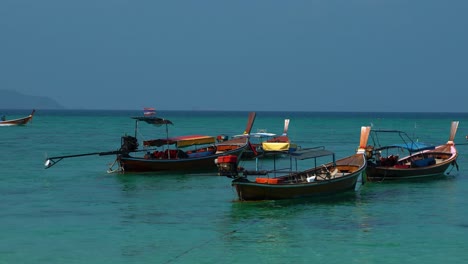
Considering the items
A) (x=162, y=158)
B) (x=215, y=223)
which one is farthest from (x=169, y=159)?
(x=215, y=223)

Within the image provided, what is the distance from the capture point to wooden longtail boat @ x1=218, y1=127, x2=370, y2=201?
91.8 ft

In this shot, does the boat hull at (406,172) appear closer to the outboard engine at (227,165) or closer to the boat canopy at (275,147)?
the boat canopy at (275,147)

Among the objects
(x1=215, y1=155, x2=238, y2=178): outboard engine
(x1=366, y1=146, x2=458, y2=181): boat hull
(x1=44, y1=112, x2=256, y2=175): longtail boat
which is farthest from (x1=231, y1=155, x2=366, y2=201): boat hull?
(x1=44, y1=112, x2=256, y2=175): longtail boat

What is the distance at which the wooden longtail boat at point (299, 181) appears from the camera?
1102 inches

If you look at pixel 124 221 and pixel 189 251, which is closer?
pixel 189 251

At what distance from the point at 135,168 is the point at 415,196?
50.5 ft

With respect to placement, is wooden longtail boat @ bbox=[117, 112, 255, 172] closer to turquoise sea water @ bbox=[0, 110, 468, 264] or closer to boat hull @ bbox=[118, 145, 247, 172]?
boat hull @ bbox=[118, 145, 247, 172]

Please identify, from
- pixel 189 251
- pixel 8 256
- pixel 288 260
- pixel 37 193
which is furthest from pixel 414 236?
pixel 37 193

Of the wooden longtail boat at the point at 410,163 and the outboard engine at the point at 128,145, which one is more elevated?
the outboard engine at the point at 128,145

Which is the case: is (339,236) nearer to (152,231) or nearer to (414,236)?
(414,236)

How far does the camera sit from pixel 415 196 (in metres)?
32.4

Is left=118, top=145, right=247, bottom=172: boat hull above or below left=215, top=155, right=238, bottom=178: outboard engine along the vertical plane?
below

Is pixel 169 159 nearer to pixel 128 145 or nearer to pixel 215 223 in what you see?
pixel 128 145

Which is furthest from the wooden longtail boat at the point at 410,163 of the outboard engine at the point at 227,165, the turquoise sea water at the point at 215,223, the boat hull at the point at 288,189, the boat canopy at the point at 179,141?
the outboard engine at the point at 227,165
